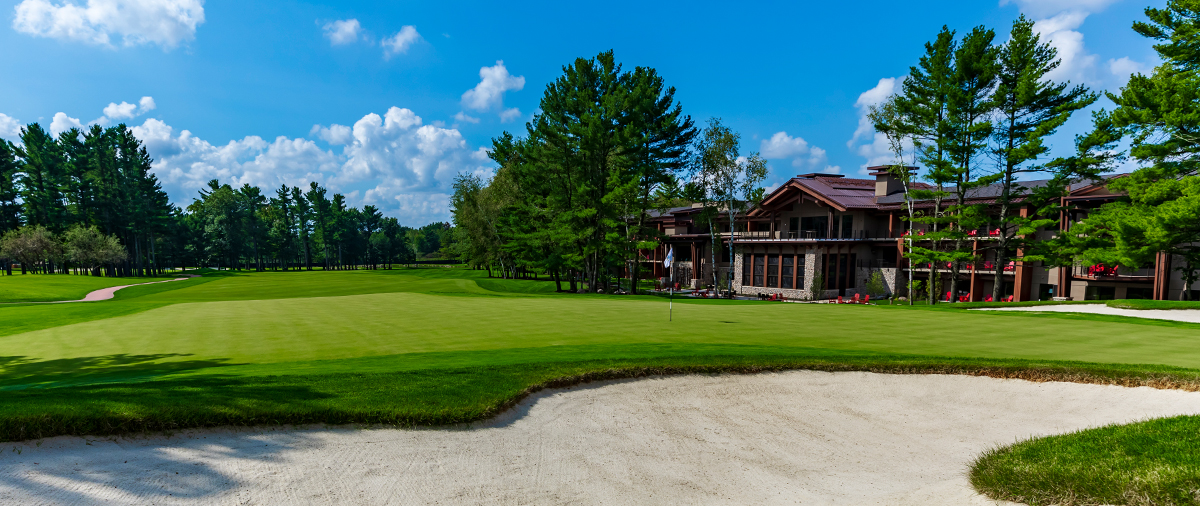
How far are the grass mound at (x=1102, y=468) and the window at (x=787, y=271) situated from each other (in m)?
43.0

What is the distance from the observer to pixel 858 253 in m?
47.3

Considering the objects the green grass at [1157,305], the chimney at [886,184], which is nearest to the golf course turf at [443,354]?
the green grass at [1157,305]

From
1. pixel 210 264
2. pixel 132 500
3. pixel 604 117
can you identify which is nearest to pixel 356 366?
pixel 132 500

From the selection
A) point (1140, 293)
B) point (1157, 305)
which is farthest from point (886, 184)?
point (1157, 305)

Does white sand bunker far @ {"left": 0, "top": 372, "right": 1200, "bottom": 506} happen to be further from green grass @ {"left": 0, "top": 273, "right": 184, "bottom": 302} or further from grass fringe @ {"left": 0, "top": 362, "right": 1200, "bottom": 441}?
green grass @ {"left": 0, "top": 273, "right": 184, "bottom": 302}

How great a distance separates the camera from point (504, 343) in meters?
14.7

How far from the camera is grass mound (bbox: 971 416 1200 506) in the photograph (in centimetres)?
495

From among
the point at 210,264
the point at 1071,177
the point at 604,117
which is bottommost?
the point at 210,264

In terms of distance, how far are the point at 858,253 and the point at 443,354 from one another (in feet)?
145

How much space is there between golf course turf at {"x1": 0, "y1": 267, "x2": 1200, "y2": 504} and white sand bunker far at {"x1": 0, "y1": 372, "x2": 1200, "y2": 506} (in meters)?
0.43

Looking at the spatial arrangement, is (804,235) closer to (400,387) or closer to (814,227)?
(814,227)

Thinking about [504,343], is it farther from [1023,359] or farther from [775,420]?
[1023,359]

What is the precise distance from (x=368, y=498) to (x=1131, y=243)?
3747cm

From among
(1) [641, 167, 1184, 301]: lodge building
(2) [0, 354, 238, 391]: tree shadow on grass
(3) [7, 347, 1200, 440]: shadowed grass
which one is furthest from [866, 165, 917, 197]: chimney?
(2) [0, 354, 238, 391]: tree shadow on grass
